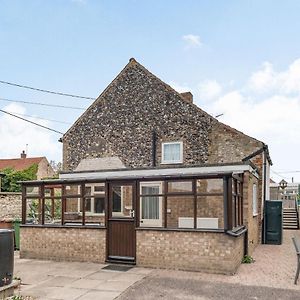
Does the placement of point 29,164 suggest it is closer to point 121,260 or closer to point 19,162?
point 19,162

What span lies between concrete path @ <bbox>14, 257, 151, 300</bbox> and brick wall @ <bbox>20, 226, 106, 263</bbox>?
14.7 inches

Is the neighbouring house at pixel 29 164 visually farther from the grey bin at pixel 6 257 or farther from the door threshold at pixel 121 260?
the grey bin at pixel 6 257

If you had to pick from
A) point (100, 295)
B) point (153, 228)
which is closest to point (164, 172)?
point (153, 228)

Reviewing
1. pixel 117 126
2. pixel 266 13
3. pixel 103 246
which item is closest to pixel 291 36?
pixel 266 13

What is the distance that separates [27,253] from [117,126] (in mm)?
8394

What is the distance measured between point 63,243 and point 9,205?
11259mm

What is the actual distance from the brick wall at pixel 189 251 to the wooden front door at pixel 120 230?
33 cm

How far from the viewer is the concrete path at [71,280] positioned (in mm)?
7714

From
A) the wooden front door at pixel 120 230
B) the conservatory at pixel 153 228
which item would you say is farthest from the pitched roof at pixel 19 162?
the wooden front door at pixel 120 230

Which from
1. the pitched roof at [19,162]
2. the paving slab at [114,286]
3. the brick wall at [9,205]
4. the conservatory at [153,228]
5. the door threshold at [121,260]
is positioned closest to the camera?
the paving slab at [114,286]

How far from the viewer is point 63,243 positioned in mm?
11641

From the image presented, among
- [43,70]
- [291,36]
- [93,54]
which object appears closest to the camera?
[291,36]

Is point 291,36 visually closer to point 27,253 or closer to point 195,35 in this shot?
point 195,35

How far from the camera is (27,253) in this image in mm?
12156
